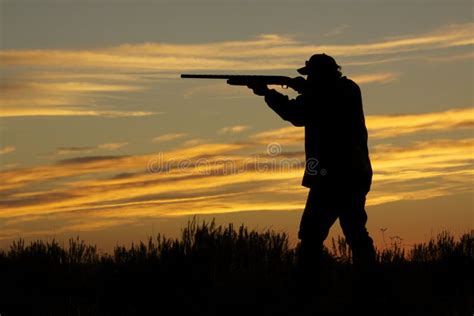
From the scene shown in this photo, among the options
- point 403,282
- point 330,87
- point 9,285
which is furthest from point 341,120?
point 9,285

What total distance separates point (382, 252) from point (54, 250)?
15.9 ft

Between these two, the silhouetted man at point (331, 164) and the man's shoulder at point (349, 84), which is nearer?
the silhouetted man at point (331, 164)

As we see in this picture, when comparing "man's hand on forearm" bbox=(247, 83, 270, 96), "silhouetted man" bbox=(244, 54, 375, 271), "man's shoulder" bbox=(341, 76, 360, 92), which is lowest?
"silhouetted man" bbox=(244, 54, 375, 271)

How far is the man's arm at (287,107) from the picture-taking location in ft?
30.2

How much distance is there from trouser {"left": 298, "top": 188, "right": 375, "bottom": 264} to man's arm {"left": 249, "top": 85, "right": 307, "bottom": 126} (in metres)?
0.75

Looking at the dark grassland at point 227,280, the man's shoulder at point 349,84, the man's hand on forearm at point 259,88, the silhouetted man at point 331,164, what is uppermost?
the man's hand on forearm at point 259,88

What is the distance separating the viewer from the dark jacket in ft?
30.1

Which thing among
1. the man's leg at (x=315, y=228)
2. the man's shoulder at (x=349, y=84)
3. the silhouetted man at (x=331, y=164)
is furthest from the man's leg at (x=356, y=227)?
the man's shoulder at (x=349, y=84)

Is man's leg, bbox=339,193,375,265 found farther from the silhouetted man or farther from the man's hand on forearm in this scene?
the man's hand on forearm

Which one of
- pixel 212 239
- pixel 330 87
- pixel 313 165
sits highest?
pixel 330 87

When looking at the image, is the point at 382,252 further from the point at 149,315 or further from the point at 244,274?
the point at 149,315

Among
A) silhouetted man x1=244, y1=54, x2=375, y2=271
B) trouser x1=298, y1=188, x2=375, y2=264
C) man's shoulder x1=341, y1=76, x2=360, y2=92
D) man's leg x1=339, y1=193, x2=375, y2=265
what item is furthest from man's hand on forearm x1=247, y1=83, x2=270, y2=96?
man's leg x1=339, y1=193, x2=375, y2=265

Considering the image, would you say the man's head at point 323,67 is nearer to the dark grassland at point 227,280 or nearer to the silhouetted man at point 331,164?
the silhouetted man at point 331,164

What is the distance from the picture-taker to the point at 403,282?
9.12m
